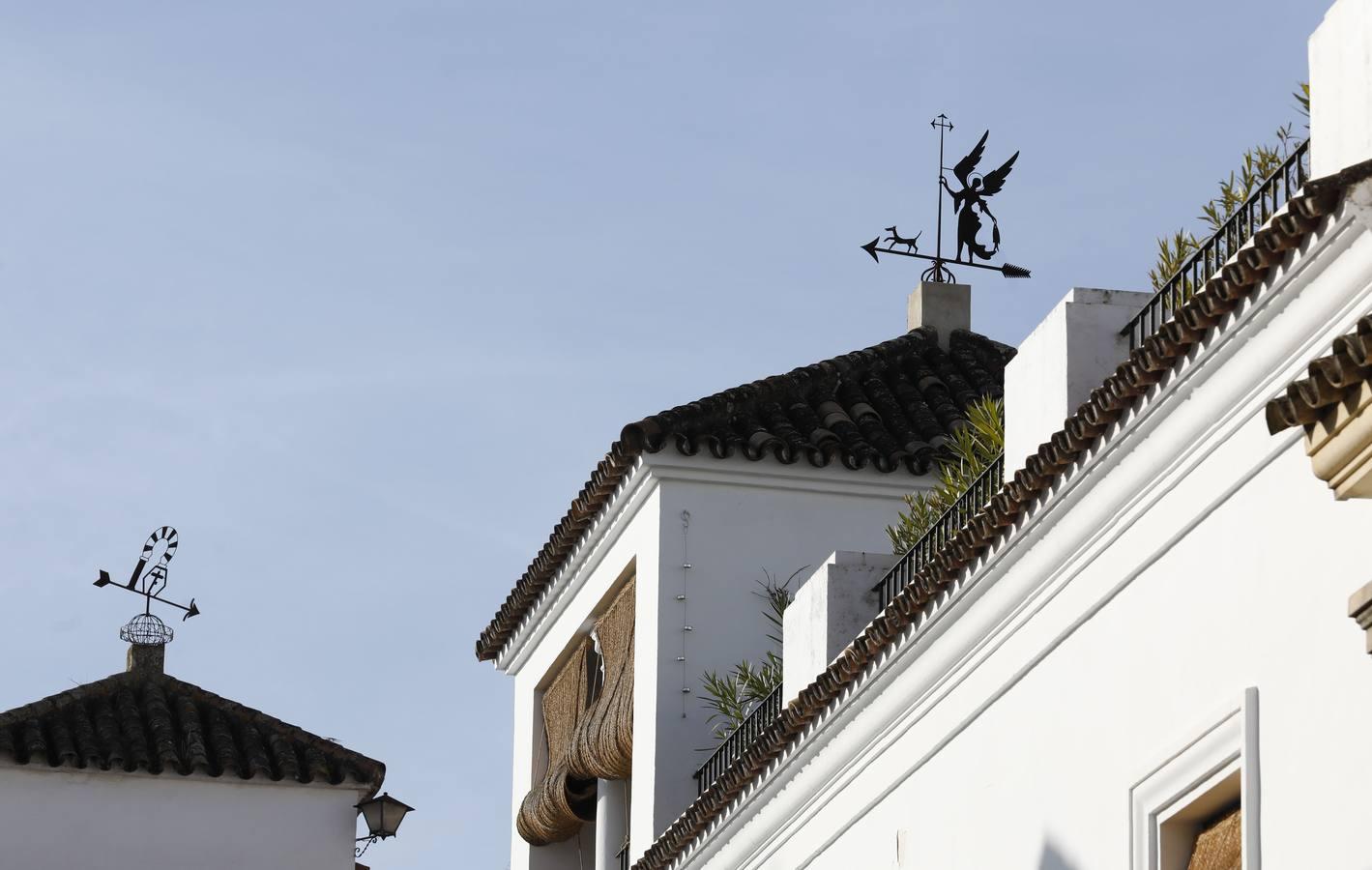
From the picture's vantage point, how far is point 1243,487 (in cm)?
865

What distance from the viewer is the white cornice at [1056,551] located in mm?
8125

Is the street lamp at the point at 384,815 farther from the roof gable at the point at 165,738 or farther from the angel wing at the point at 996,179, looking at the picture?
the angel wing at the point at 996,179

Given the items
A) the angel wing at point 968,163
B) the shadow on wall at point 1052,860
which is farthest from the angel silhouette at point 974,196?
the shadow on wall at point 1052,860

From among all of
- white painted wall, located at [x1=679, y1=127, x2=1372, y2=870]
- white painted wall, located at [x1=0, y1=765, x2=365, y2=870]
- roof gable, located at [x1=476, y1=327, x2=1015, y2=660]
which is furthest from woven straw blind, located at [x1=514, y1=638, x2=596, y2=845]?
white painted wall, located at [x1=679, y1=127, x2=1372, y2=870]

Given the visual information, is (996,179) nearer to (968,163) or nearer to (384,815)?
(968,163)

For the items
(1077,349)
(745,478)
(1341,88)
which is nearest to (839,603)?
(1077,349)

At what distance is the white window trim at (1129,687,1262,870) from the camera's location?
8273 mm

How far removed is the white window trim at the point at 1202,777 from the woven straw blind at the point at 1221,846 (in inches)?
4.8

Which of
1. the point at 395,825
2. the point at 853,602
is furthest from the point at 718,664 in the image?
the point at 395,825

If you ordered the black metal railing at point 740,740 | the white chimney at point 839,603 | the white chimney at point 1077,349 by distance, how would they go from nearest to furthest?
1. the white chimney at point 1077,349
2. the white chimney at point 839,603
3. the black metal railing at point 740,740

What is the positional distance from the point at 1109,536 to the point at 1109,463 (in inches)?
12.2

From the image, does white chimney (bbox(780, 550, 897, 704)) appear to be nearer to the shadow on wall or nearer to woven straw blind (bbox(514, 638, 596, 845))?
the shadow on wall

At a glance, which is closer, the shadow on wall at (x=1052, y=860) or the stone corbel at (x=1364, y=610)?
the stone corbel at (x=1364, y=610)

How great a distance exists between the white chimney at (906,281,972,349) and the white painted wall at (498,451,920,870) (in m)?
2.55
